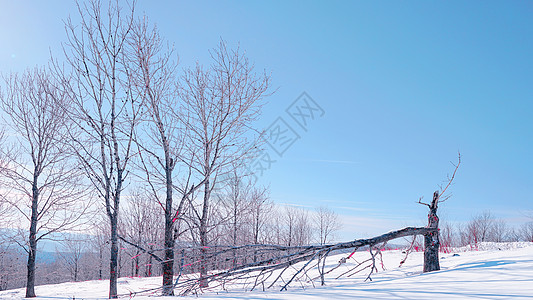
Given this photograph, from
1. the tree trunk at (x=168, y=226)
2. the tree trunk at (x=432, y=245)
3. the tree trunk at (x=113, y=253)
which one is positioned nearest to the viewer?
the tree trunk at (x=432, y=245)

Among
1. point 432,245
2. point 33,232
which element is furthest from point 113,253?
point 33,232

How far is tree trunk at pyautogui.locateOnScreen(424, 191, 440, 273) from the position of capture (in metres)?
4.80

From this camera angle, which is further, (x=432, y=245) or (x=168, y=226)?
(x=168, y=226)

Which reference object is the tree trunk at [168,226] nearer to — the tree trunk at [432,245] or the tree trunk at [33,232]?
the tree trunk at [432,245]

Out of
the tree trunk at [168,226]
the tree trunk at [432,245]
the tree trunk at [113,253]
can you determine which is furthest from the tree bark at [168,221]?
the tree trunk at [432,245]

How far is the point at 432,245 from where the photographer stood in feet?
16.0

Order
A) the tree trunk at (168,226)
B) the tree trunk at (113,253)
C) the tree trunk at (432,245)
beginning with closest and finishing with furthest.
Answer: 1. the tree trunk at (432,245)
2. the tree trunk at (168,226)
3. the tree trunk at (113,253)

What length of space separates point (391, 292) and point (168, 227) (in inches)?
213

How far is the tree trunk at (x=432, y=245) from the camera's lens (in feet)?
15.7

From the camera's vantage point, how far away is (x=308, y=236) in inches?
1281

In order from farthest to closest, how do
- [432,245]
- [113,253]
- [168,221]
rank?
1. [113,253]
2. [168,221]
3. [432,245]

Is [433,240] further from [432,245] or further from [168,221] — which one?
[168,221]

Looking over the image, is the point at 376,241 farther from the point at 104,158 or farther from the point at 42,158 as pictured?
the point at 42,158

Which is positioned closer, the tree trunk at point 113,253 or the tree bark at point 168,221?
the tree bark at point 168,221
